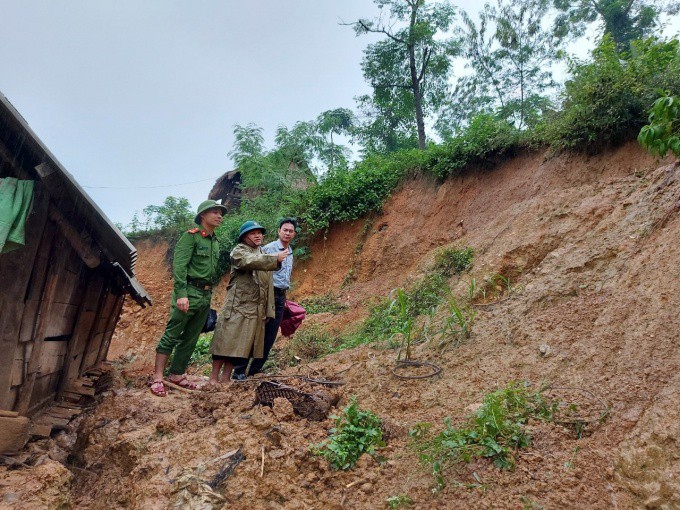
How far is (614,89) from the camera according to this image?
6176 mm

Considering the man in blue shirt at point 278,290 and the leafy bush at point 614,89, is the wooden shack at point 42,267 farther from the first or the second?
the leafy bush at point 614,89

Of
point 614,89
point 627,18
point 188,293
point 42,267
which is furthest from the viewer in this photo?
point 627,18

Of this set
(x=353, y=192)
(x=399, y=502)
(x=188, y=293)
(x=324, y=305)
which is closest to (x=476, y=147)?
(x=353, y=192)

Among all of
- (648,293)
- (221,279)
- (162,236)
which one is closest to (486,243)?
(648,293)

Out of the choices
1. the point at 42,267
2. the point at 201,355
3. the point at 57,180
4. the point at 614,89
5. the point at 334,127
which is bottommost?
the point at 201,355

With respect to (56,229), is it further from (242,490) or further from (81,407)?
(242,490)

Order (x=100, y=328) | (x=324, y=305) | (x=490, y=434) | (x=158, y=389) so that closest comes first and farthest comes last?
(x=490, y=434)
(x=158, y=389)
(x=100, y=328)
(x=324, y=305)

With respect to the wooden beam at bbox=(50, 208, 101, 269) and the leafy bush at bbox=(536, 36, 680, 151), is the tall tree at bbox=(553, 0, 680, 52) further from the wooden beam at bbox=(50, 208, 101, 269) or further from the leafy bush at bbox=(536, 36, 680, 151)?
the wooden beam at bbox=(50, 208, 101, 269)

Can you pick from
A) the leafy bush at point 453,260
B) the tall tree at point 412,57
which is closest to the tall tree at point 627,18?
the tall tree at point 412,57

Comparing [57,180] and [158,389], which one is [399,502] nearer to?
[158,389]

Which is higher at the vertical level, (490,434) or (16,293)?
(16,293)

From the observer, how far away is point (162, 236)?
17.2 meters

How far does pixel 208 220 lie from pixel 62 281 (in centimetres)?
142

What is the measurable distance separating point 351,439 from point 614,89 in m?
5.98
